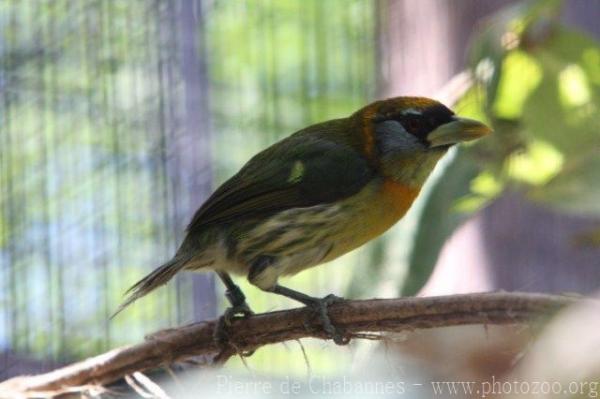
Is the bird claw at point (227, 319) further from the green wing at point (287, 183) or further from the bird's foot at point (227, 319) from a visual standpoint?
the green wing at point (287, 183)

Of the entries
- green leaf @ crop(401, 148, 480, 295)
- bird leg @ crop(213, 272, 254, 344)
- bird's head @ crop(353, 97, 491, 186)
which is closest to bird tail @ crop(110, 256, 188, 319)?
bird leg @ crop(213, 272, 254, 344)

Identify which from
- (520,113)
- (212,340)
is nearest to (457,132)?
(520,113)

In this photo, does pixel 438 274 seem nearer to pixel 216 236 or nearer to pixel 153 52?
pixel 216 236

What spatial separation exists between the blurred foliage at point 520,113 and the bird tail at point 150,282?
27.4 inches

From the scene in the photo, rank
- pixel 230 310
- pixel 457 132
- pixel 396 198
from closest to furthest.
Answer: pixel 230 310
pixel 457 132
pixel 396 198

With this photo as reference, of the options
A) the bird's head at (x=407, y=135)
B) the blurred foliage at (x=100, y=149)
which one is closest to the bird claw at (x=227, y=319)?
the bird's head at (x=407, y=135)

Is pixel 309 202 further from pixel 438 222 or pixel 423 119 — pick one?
pixel 438 222

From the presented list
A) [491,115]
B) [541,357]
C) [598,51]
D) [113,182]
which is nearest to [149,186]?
[113,182]

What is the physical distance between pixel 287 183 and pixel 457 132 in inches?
16.1

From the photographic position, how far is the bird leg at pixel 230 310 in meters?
1.79

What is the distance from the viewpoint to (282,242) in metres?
2.11

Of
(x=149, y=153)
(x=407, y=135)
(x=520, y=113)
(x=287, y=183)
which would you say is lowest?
(x=520, y=113)

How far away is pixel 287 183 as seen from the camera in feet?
7.25

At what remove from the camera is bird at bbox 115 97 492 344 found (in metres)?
2.11
